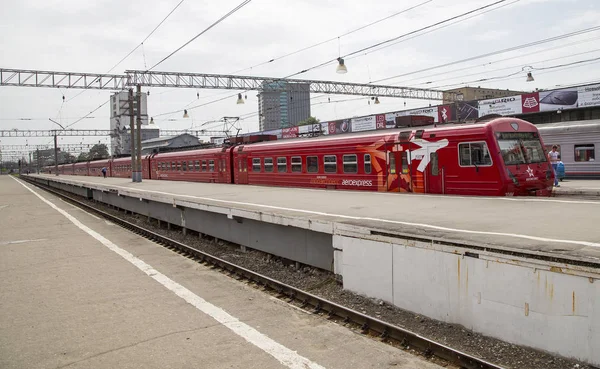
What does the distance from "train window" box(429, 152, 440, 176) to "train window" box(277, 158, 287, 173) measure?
327 inches

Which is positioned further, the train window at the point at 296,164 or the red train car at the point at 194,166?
the red train car at the point at 194,166

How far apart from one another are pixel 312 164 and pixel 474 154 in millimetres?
7624

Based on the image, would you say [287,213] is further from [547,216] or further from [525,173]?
[525,173]

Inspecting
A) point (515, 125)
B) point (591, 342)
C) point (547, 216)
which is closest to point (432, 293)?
point (591, 342)

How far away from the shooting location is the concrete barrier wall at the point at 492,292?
5000mm

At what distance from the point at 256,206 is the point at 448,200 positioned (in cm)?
496

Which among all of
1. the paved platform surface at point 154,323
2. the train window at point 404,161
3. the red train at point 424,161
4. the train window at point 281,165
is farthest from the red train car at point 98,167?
the train window at point 404,161

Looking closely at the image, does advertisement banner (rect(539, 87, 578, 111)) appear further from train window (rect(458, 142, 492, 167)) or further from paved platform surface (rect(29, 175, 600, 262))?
paved platform surface (rect(29, 175, 600, 262))

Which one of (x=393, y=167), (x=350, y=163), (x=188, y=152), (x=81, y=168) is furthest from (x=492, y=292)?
(x=81, y=168)

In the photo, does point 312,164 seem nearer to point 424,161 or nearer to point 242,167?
point 424,161

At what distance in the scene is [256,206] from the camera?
12.5 meters

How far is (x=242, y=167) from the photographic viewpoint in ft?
82.9

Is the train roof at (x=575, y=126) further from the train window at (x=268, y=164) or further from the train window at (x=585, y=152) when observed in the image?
the train window at (x=268, y=164)

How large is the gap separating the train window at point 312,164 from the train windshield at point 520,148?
773 cm
